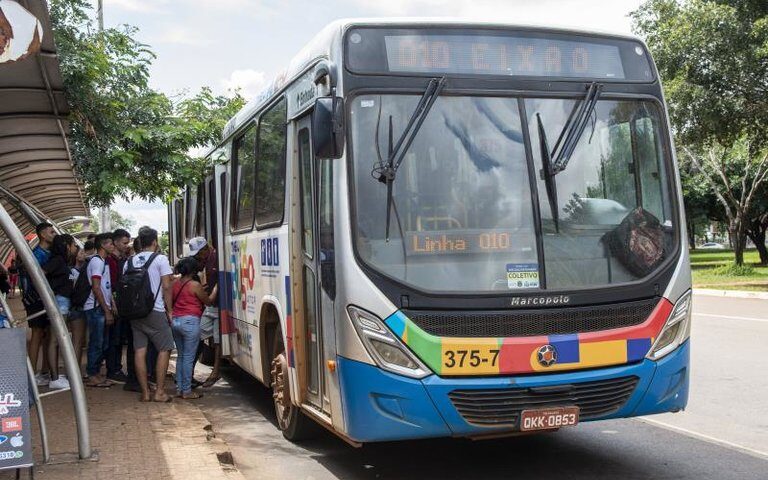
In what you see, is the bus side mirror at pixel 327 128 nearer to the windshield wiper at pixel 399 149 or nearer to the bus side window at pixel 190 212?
the windshield wiper at pixel 399 149

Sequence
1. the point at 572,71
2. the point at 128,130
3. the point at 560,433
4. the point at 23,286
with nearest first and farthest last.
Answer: the point at 572,71, the point at 560,433, the point at 23,286, the point at 128,130

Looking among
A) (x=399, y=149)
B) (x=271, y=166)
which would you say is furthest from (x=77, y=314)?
(x=399, y=149)

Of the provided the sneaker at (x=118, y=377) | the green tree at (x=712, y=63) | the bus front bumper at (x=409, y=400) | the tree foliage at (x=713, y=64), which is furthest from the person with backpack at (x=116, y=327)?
the tree foliage at (x=713, y=64)

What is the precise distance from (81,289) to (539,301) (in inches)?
258

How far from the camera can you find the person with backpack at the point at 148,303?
9172 mm

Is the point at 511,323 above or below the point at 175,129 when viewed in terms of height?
below

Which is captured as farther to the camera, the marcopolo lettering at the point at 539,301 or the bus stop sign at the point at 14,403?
the bus stop sign at the point at 14,403

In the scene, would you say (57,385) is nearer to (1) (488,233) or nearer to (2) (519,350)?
(1) (488,233)

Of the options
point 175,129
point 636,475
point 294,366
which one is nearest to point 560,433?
point 636,475

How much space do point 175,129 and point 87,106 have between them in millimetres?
1094

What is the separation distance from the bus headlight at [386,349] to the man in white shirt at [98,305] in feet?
18.8

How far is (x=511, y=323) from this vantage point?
5.60m

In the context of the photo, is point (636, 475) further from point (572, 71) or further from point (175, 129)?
point (175, 129)

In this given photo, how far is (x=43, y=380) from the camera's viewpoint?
10.6 meters
